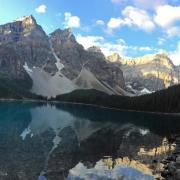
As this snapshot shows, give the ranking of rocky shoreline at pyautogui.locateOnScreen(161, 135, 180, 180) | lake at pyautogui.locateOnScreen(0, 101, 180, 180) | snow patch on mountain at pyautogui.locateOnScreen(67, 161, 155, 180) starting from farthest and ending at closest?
lake at pyautogui.locateOnScreen(0, 101, 180, 180), snow patch on mountain at pyautogui.locateOnScreen(67, 161, 155, 180), rocky shoreline at pyautogui.locateOnScreen(161, 135, 180, 180)

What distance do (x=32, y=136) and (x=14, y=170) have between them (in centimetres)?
4241

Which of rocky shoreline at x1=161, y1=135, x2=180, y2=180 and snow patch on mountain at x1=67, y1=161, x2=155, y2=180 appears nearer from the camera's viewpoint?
rocky shoreline at x1=161, y1=135, x2=180, y2=180

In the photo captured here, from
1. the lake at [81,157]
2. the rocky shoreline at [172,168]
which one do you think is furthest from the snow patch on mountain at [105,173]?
the rocky shoreline at [172,168]

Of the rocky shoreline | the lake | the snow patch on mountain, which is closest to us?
the rocky shoreline

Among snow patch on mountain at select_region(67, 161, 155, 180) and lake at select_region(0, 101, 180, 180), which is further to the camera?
lake at select_region(0, 101, 180, 180)

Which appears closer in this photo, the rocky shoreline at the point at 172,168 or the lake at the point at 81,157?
the rocky shoreline at the point at 172,168

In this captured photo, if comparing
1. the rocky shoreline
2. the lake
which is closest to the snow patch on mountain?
the lake

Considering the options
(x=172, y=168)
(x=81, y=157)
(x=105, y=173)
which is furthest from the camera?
(x=81, y=157)

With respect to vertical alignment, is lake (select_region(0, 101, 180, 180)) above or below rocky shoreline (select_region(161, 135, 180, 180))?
below

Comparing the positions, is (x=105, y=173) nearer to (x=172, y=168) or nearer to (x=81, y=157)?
(x=172, y=168)

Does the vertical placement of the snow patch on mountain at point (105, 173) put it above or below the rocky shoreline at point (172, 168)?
below

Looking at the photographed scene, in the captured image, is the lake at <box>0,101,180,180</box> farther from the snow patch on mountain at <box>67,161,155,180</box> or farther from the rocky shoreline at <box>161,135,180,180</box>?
the rocky shoreline at <box>161,135,180,180</box>

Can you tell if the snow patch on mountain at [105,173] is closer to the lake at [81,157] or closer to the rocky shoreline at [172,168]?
the lake at [81,157]

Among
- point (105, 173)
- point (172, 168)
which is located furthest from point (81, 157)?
point (172, 168)
